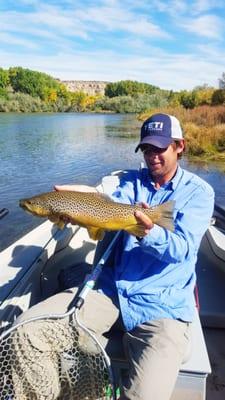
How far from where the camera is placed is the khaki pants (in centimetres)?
221

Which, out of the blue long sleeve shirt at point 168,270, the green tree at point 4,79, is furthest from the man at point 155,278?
the green tree at point 4,79

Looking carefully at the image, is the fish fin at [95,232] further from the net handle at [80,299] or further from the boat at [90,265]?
the boat at [90,265]

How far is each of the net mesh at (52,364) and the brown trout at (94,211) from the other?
62cm

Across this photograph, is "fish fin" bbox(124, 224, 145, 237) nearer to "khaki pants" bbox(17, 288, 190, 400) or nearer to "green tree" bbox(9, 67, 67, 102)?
"khaki pants" bbox(17, 288, 190, 400)

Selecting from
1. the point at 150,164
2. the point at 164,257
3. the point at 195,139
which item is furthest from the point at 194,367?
the point at 195,139

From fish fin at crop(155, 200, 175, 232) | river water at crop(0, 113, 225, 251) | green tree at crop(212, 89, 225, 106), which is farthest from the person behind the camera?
green tree at crop(212, 89, 225, 106)

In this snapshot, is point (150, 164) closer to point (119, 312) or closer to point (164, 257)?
point (164, 257)

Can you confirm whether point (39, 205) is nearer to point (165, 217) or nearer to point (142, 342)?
point (165, 217)

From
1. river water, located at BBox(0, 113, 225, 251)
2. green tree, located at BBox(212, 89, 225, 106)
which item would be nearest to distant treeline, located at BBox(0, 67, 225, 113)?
green tree, located at BBox(212, 89, 225, 106)

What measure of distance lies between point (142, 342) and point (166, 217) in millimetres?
737

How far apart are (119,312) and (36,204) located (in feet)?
2.88

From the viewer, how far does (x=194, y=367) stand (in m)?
2.43

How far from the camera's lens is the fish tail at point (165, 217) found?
7.69 feet

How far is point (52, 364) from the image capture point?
2.41 metres
